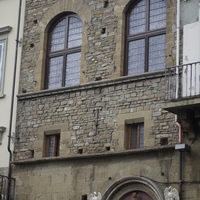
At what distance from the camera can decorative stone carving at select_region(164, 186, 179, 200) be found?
17.4 metres

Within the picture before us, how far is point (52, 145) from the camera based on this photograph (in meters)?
20.6

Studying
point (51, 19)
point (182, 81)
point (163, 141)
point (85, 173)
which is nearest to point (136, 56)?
point (182, 81)

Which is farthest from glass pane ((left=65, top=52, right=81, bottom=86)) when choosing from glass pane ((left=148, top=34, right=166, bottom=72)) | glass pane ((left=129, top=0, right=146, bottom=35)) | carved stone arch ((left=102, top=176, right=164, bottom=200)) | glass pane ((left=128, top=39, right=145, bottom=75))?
carved stone arch ((left=102, top=176, right=164, bottom=200))

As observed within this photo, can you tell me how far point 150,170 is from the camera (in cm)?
1812

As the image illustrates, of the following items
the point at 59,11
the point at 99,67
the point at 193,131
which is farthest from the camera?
the point at 59,11

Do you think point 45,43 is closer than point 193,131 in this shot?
No

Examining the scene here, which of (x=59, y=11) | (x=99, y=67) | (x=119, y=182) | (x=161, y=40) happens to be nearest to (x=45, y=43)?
(x=59, y=11)

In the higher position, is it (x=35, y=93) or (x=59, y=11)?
(x=59, y=11)

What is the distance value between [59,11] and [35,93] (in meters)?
2.66

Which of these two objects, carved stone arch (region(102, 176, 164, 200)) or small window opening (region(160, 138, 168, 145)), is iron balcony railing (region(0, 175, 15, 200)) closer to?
carved stone arch (region(102, 176, 164, 200))

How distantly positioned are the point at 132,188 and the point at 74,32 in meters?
5.47

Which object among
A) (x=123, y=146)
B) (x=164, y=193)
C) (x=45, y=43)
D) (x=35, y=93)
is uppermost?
(x=45, y=43)

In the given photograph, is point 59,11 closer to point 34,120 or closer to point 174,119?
point 34,120

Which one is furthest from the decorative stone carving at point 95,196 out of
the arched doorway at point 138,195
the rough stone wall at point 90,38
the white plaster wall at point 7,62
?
the white plaster wall at point 7,62
